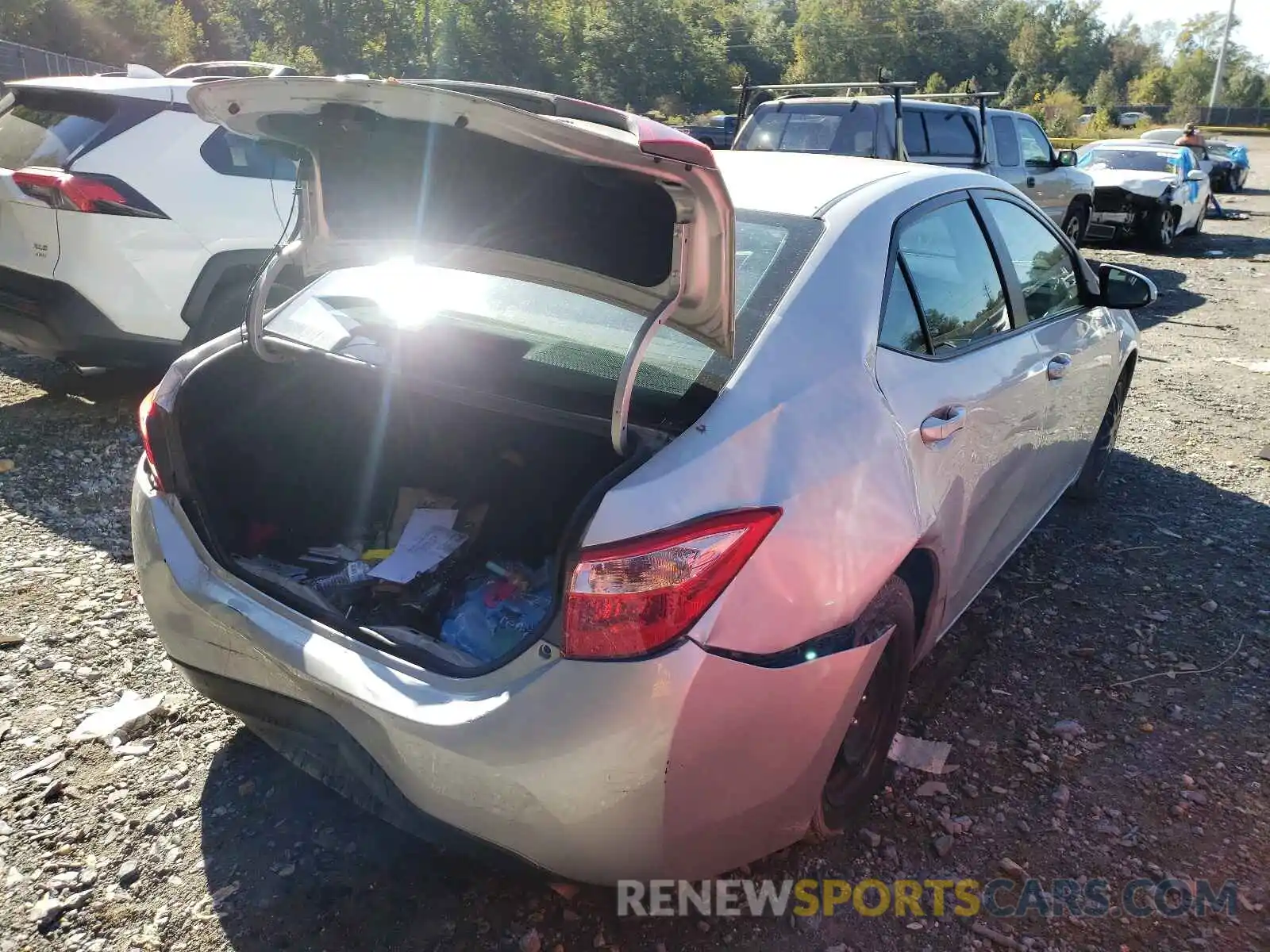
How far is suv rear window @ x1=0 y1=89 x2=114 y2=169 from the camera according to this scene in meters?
4.89

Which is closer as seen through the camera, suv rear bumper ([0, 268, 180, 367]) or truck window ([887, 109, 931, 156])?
suv rear bumper ([0, 268, 180, 367])

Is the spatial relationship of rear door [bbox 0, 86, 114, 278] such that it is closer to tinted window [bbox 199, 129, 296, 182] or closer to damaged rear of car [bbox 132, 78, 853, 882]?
tinted window [bbox 199, 129, 296, 182]

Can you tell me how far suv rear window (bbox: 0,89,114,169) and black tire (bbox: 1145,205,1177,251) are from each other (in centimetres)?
1410

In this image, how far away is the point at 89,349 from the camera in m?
4.91

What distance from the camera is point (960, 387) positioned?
2.65 meters

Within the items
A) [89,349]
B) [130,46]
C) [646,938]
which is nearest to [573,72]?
[130,46]

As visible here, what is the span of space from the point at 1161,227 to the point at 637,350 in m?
15.1

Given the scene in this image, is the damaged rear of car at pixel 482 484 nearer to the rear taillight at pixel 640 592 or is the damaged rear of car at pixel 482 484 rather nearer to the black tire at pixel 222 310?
the rear taillight at pixel 640 592

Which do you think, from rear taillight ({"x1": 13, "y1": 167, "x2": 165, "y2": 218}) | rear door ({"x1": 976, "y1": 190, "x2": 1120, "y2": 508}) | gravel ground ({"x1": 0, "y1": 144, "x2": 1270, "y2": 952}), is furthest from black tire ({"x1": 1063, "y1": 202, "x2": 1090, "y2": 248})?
rear taillight ({"x1": 13, "y1": 167, "x2": 165, "y2": 218})

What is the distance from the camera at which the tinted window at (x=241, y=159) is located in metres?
5.18

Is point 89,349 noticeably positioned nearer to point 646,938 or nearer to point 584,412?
point 584,412

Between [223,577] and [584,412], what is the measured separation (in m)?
0.98

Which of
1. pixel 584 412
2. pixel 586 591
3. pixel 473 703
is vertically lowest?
pixel 473 703

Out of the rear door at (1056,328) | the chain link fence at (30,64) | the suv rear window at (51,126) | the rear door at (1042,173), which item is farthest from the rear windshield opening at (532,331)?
the chain link fence at (30,64)
